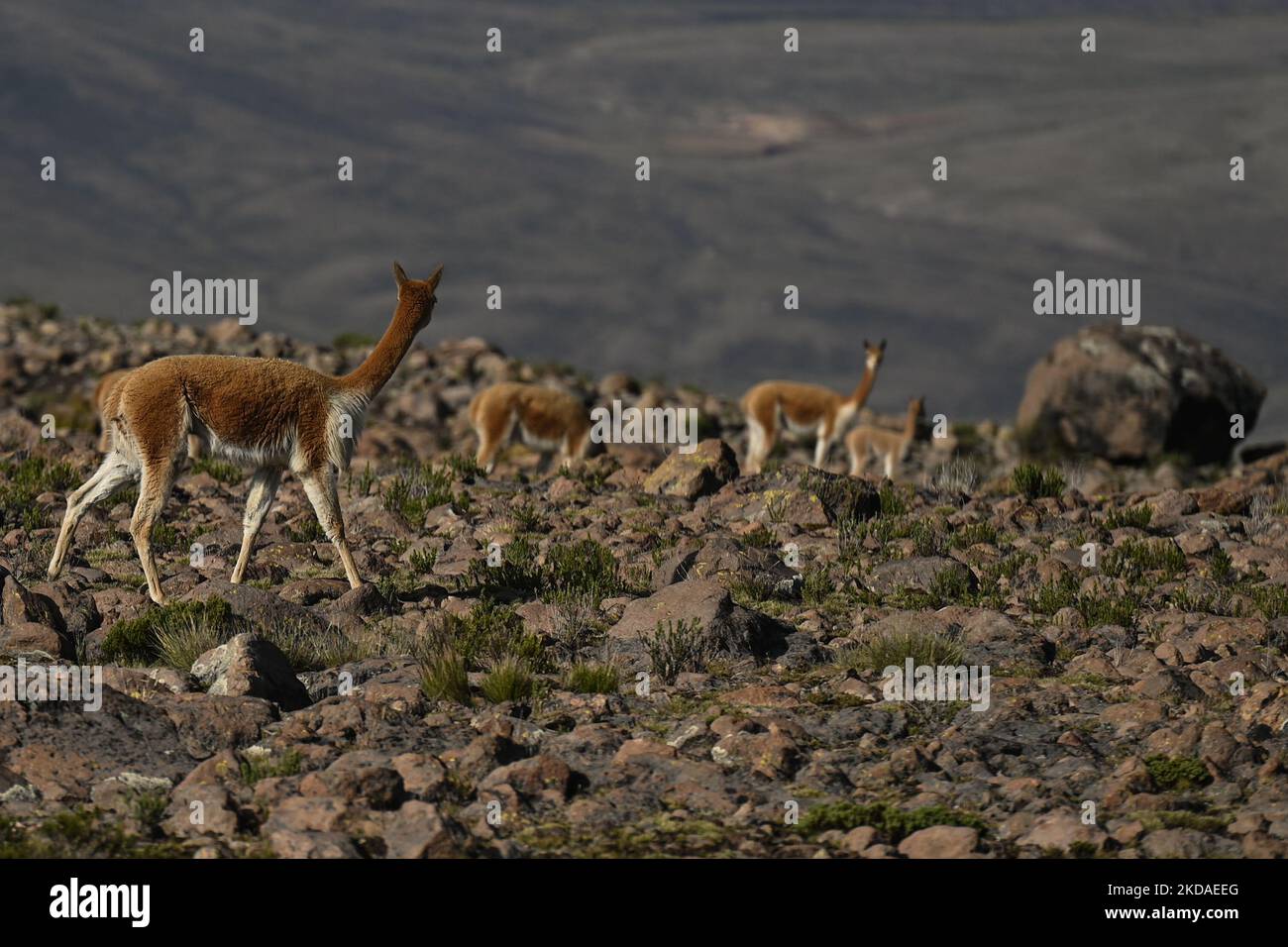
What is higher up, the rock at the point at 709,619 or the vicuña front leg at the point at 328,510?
the vicuña front leg at the point at 328,510

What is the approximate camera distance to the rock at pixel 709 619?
10680mm

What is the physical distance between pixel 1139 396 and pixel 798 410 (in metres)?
9.11

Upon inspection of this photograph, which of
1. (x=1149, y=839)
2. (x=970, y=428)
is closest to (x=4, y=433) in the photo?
(x=1149, y=839)

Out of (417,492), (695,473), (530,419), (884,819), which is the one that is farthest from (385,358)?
(530,419)

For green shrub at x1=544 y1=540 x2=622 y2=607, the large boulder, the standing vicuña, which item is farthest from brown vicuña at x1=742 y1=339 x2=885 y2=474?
the standing vicuña

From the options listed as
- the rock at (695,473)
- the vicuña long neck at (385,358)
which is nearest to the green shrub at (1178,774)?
the vicuña long neck at (385,358)

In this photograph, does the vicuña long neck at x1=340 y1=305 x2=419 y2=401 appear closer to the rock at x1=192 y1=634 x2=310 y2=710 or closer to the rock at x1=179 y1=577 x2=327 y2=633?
the rock at x1=179 y1=577 x2=327 y2=633

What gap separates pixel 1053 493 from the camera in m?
16.2

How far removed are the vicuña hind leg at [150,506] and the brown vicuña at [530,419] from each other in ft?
30.8

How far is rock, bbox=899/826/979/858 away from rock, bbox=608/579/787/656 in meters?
3.21

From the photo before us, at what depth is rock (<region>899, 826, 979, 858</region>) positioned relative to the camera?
7.43 metres

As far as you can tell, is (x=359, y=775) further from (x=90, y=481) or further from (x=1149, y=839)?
(x=90, y=481)

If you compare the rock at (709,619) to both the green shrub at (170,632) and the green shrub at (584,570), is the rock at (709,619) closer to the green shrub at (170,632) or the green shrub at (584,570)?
the green shrub at (584,570)

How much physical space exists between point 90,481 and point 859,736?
18.6 feet
